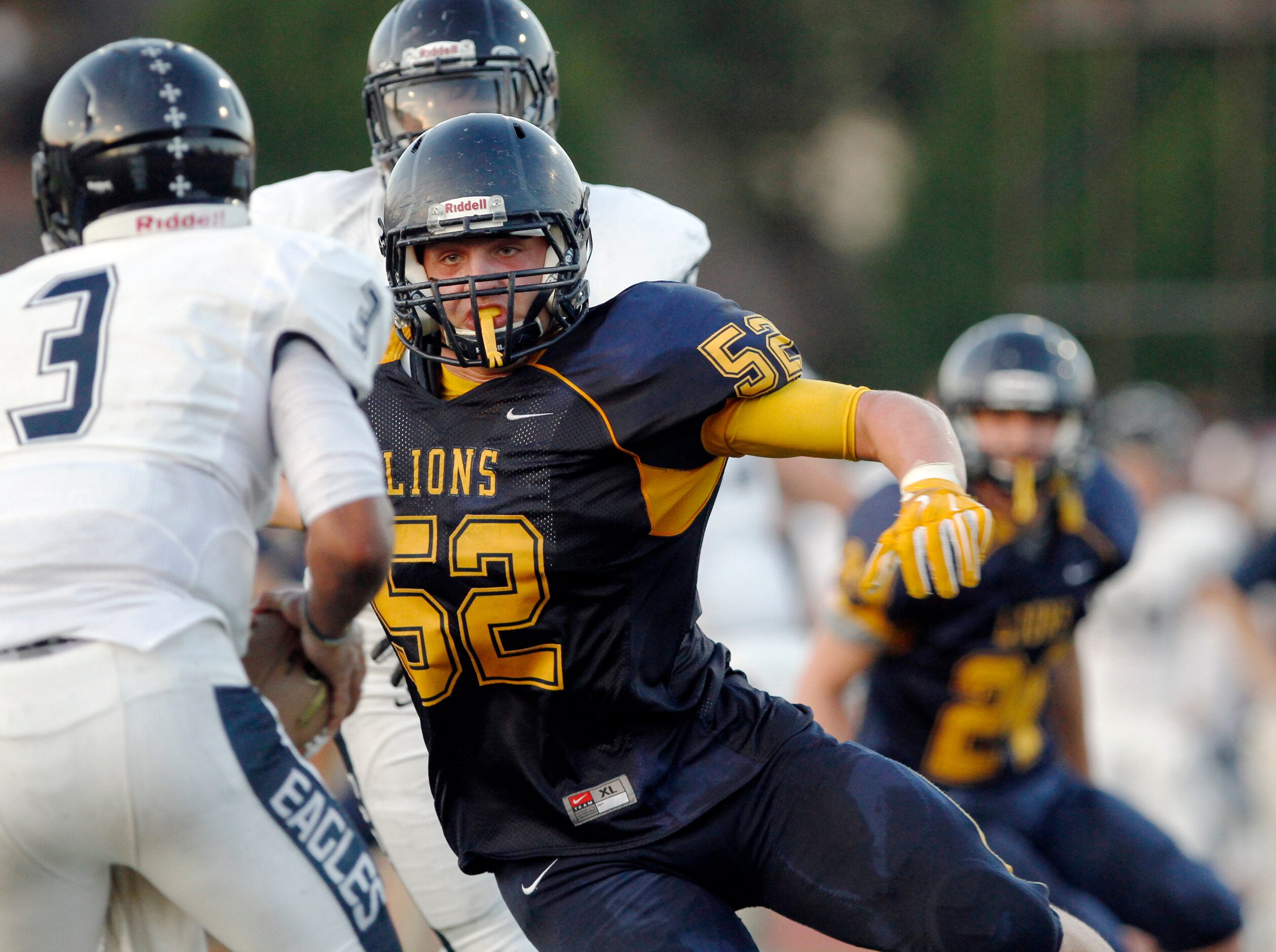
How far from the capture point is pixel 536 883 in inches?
120

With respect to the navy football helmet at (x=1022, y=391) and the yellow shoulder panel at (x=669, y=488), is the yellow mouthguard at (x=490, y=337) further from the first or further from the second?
the navy football helmet at (x=1022, y=391)

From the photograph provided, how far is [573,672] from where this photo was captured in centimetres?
301

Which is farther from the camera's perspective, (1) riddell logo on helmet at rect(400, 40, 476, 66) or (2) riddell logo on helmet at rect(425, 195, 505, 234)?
(1) riddell logo on helmet at rect(400, 40, 476, 66)

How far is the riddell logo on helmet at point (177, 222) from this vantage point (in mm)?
2936

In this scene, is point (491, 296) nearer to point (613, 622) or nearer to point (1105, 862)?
point (613, 622)

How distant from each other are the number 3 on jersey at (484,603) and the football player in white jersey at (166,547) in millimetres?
212

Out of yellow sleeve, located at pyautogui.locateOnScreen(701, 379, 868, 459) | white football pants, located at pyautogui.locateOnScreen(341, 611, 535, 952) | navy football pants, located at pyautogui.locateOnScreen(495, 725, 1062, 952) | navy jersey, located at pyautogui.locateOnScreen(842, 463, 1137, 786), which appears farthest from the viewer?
navy jersey, located at pyautogui.locateOnScreen(842, 463, 1137, 786)

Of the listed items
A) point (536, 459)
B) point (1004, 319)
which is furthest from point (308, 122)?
point (536, 459)

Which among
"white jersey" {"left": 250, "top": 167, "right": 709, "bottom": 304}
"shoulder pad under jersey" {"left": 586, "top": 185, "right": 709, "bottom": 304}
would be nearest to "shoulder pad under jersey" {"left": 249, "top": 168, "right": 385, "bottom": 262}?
"white jersey" {"left": 250, "top": 167, "right": 709, "bottom": 304}

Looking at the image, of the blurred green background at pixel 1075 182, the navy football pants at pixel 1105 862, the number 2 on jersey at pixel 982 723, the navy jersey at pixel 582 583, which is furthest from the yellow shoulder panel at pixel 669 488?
the blurred green background at pixel 1075 182

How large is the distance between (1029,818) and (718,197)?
1120 inches

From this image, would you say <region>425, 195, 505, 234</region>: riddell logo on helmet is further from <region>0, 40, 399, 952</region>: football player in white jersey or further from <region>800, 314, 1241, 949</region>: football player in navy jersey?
<region>800, 314, 1241, 949</region>: football player in navy jersey

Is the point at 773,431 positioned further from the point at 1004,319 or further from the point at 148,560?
the point at 1004,319

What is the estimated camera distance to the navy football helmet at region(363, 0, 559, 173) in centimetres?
397
